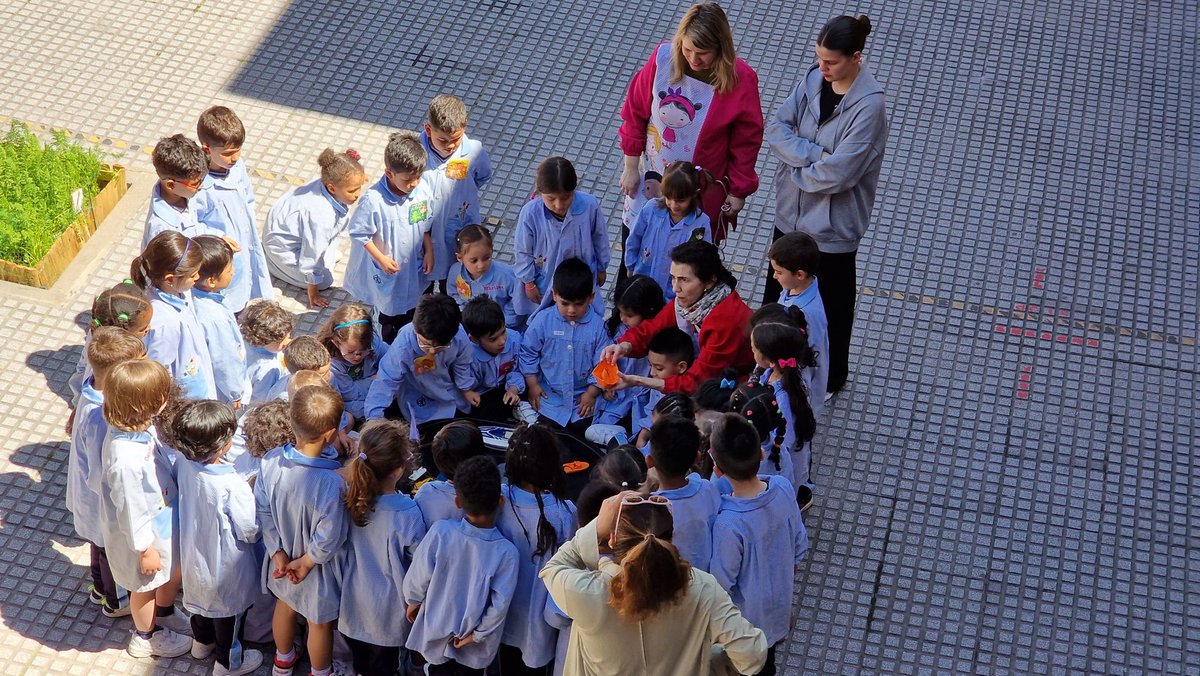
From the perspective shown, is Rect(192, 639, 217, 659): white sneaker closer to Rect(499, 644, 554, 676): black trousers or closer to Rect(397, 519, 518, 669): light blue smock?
Rect(397, 519, 518, 669): light blue smock

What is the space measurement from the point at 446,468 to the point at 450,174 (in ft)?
6.59

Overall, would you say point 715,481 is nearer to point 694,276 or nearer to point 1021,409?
point 694,276

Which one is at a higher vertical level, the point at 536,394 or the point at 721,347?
the point at 721,347

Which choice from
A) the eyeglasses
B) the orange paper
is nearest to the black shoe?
the orange paper

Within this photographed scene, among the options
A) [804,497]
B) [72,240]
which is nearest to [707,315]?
[804,497]

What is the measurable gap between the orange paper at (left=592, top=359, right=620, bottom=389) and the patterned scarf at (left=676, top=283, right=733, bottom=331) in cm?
40

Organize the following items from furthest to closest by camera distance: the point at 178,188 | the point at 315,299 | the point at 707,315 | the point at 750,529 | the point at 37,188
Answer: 1. the point at 37,188
2. the point at 315,299
3. the point at 178,188
4. the point at 707,315
5. the point at 750,529

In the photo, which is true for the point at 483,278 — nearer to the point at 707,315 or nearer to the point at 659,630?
the point at 707,315

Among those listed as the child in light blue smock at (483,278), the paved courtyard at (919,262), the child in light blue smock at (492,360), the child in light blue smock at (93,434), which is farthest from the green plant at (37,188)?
the child in light blue smock at (492,360)

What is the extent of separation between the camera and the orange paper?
18.0 feet

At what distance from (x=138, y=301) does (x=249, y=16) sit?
3985mm

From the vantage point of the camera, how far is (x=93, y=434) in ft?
14.6

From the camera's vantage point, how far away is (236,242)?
5859 millimetres

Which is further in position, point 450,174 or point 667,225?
point 450,174
